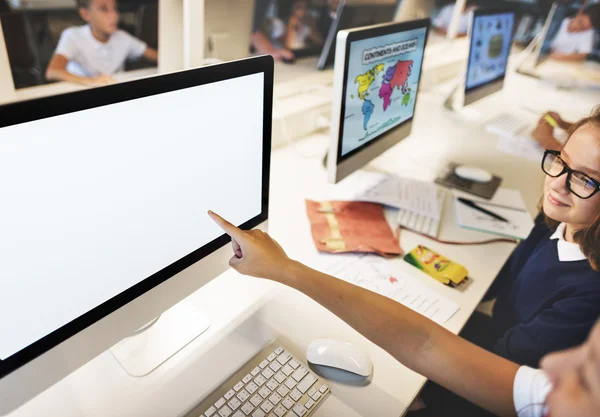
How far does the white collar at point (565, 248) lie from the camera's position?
0.91 metres

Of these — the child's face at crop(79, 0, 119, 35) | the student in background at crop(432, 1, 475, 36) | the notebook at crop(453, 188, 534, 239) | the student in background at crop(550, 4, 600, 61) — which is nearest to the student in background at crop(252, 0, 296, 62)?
the child's face at crop(79, 0, 119, 35)

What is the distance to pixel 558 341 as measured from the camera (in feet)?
2.77

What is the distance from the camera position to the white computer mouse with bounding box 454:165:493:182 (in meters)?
1.43

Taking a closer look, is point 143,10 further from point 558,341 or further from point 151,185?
point 558,341

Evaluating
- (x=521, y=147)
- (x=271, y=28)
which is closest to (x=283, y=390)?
(x=521, y=147)

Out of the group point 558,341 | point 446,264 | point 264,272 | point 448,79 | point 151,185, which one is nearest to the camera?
point 151,185

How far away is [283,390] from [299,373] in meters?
0.04

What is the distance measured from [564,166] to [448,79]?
2.00m

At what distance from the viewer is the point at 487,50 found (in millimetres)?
1777

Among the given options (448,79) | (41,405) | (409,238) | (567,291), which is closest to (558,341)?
(567,291)

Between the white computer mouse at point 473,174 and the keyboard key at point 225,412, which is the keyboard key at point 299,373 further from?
the white computer mouse at point 473,174

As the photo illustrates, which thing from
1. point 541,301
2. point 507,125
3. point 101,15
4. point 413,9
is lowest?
point 541,301

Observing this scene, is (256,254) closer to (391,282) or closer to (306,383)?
(306,383)

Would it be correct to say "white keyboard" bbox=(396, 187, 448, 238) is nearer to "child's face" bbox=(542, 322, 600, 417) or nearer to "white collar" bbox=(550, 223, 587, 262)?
"white collar" bbox=(550, 223, 587, 262)
